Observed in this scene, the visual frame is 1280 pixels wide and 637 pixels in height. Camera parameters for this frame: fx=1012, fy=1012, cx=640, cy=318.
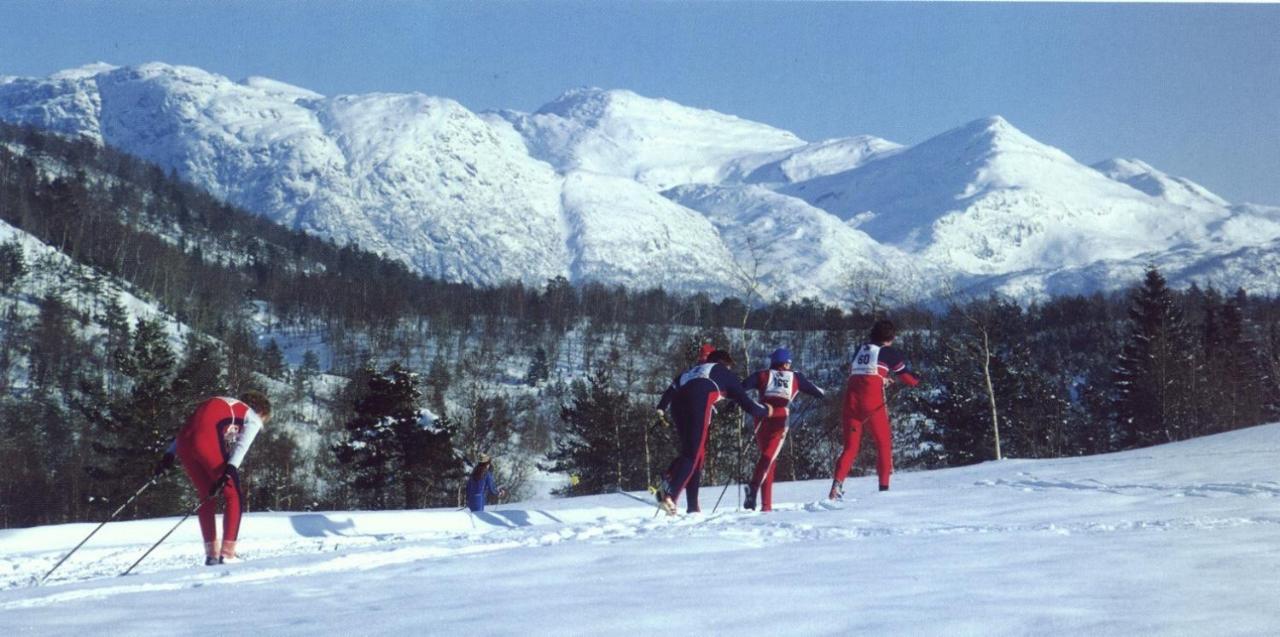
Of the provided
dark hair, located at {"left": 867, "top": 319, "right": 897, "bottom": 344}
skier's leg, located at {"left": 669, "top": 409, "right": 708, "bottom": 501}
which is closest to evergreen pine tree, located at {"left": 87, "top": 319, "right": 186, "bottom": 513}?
skier's leg, located at {"left": 669, "top": 409, "right": 708, "bottom": 501}

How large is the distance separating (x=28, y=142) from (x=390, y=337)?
101 metres

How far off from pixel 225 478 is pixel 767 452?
5908mm

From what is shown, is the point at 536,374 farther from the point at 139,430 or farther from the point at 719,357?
the point at 719,357

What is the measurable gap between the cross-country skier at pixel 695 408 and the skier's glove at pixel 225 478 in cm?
442

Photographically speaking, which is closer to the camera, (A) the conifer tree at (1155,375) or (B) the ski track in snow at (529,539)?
(B) the ski track in snow at (529,539)

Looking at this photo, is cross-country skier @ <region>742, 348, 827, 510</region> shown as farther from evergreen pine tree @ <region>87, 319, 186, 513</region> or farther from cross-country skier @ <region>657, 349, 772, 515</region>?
evergreen pine tree @ <region>87, 319, 186, 513</region>

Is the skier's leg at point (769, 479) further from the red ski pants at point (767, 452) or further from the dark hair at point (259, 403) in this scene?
the dark hair at point (259, 403)

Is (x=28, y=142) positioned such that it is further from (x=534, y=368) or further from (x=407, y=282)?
(x=534, y=368)

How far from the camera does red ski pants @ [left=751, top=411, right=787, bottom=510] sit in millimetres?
11867

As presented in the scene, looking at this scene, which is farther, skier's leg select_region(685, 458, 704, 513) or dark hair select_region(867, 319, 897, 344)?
dark hair select_region(867, 319, 897, 344)

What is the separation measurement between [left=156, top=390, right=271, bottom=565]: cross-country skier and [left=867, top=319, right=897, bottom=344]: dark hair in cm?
690

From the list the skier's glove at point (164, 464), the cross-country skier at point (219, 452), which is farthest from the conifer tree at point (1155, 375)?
the skier's glove at point (164, 464)

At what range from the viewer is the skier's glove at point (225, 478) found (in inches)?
369

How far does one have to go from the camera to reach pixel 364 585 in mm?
5535
